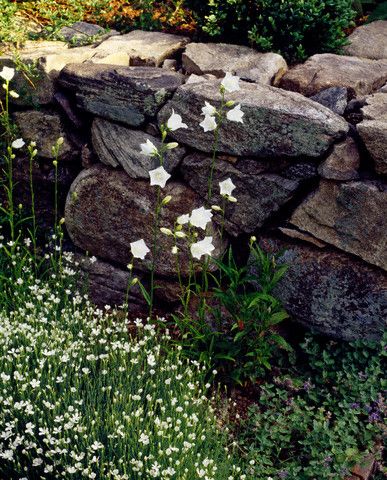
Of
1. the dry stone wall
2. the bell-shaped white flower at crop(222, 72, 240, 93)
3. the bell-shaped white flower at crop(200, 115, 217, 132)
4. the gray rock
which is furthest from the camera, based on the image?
the gray rock

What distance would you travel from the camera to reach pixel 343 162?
414cm

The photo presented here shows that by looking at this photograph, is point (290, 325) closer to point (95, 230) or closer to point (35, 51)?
point (95, 230)

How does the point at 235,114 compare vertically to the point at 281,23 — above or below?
below

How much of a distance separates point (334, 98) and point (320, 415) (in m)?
1.99

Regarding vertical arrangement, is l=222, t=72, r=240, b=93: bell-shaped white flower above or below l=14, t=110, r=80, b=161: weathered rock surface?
above

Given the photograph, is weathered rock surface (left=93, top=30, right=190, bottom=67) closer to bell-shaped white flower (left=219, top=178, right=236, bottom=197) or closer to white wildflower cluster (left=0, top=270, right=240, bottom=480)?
bell-shaped white flower (left=219, top=178, right=236, bottom=197)

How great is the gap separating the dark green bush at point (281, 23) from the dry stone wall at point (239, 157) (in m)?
0.18

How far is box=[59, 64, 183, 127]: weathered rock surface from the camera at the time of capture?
4495mm

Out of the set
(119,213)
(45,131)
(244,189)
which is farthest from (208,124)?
(45,131)

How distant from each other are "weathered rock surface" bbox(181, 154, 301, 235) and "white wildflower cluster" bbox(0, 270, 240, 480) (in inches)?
37.2

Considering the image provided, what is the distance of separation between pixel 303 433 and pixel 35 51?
10.5ft

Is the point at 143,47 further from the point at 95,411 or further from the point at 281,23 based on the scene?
the point at 95,411

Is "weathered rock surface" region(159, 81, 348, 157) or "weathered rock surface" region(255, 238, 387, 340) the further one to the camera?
"weathered rock surface" region(255, 238, 387, 340)

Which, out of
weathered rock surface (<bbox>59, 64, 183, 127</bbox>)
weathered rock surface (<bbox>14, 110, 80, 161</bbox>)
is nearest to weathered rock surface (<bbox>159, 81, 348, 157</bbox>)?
weathered rock surface (<bbox>59, 64, 183, 127</bbox>)
